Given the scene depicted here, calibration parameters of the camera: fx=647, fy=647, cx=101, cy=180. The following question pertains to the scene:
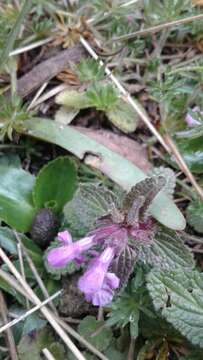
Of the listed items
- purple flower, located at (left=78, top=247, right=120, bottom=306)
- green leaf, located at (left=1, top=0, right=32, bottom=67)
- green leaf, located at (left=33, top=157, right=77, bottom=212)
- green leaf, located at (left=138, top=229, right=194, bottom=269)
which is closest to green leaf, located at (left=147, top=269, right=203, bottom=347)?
green leaf, located at (left=138, top=229, right=194, bottom=269)

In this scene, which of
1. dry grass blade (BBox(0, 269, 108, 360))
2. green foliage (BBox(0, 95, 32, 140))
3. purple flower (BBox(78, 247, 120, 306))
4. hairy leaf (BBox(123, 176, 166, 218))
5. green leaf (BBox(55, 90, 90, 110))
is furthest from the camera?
green leaf (BBox(55, 90, 90, 110))

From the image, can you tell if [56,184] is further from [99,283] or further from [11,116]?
[99,283]

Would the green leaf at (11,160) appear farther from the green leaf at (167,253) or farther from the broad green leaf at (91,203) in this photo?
the green leaf at (167,253)

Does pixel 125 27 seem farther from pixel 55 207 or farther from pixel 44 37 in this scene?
pixel 55 207

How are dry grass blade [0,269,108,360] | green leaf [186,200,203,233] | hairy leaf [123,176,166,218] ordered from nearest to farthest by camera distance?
hairy leaf [123,176,166,218], dry grass blade [0,269,108,360], green leaf [186,200,203,233]

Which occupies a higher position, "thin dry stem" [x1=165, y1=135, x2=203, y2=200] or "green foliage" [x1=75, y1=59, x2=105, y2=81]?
"green foliage" [x1=75, y1=59, x2=105, y2=81]

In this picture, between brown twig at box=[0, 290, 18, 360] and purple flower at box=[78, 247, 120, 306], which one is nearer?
purple flower at box=[78, 247, 120, 306]

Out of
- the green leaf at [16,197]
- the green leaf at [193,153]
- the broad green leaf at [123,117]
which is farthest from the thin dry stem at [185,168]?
the green leaf at [16,197]

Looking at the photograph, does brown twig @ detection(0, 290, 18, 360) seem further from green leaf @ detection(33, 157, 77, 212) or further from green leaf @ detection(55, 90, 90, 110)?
green leaf @ detection(55, 90, 90, 110)
